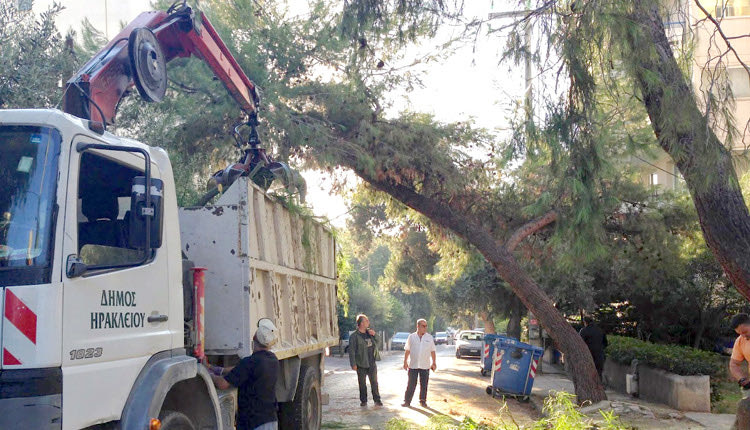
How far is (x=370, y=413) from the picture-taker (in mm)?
13109

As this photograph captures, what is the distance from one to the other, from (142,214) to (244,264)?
6.35 feet

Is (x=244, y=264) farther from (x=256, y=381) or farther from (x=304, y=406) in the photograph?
(x=304, y=406)

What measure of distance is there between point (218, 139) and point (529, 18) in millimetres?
6395

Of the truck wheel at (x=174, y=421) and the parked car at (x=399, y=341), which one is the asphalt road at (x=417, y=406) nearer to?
the truck wheel at (x=174, y=421)

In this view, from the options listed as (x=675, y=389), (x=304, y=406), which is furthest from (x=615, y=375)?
(x=304, y=406)

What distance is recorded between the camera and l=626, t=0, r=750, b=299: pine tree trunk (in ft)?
24.1

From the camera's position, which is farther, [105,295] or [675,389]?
[675,389]

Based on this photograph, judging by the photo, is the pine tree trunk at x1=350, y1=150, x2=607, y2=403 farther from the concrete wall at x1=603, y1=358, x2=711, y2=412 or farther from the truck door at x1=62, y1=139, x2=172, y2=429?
the truck door at x1=62, y1=139, x2=172, y2=429

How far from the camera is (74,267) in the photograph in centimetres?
392

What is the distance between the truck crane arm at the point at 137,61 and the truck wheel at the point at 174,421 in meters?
1.99

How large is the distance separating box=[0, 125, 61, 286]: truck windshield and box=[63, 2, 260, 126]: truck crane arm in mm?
1028

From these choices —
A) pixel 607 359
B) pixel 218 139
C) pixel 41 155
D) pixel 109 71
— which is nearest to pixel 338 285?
pixel 218 139

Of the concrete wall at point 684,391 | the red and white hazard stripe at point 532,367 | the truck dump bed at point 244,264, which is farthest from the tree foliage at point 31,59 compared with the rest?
the concrete wall at point 684,391

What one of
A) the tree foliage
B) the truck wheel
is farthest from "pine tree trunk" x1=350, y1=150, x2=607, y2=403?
the truck wheel
